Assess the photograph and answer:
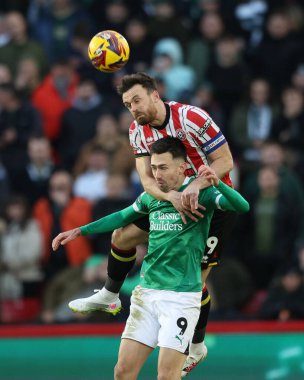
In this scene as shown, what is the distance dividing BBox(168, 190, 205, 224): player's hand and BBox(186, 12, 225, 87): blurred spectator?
22.5 ft

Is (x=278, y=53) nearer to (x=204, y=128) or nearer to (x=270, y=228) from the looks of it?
(x=270, y=228)

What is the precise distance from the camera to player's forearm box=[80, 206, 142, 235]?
8.94m

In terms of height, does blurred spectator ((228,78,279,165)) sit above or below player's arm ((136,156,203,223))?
above

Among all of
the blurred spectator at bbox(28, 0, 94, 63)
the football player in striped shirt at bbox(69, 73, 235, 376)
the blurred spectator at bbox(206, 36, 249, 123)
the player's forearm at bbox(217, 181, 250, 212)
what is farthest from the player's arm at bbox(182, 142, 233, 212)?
the blurred spectator at bbox(28, 0, 94, 63)

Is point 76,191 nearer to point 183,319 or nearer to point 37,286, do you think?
point 37,286

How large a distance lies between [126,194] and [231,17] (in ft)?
12.1

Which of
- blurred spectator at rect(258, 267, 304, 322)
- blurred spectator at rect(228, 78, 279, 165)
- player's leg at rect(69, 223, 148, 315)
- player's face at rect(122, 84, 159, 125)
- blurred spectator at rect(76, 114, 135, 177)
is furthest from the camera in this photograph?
blurred spectator at rect(228, 78, 279, 165)

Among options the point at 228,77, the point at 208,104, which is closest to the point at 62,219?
the point at 208,104

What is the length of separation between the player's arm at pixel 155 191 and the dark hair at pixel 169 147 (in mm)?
285

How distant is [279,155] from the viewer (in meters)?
13.4

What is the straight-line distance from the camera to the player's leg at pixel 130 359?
338 inches

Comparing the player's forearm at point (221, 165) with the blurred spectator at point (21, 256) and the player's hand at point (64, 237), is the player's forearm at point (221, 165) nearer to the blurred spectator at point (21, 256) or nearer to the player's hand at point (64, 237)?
the player's hand at point (64, 237)

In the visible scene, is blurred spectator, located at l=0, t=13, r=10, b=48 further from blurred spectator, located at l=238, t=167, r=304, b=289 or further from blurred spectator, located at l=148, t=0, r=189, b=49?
blurred spectator, located at l=238, t=167, r=304, b=289

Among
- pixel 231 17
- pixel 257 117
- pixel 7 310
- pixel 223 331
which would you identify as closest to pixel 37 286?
pixel 7 310
